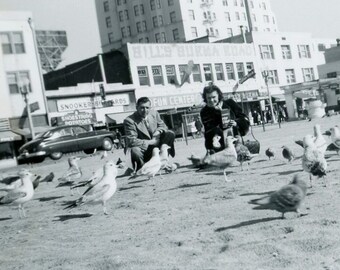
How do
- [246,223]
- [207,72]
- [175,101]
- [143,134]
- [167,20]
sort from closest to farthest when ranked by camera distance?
[246,223] < [143,134] < [175,101] < [207,72] < [167,20]

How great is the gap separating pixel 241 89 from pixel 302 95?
280 inches

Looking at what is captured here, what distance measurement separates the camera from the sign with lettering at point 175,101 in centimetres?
4103

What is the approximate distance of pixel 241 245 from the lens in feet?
14.8

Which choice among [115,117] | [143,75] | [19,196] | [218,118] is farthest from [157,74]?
[19,196]

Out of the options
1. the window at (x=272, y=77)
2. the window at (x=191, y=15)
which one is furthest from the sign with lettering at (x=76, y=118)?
the window at (x=191, y=15)

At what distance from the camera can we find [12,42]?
3409 cm

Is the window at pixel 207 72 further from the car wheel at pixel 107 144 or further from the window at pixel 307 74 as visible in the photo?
the car wheel at pixel 107 144

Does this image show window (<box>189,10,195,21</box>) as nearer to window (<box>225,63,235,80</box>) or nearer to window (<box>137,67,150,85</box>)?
window (<box>225,63,235,80</box>)

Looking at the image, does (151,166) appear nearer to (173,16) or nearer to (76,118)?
(76,118)

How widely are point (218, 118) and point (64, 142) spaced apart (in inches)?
668

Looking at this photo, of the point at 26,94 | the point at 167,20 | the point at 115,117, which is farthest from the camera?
the point at 167,20

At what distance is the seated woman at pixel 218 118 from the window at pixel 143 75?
3152 centimetres

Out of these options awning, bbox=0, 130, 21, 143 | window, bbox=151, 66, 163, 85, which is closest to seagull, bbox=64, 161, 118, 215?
awning, bbox=0, 130, 21, 143

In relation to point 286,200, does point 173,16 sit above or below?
above
